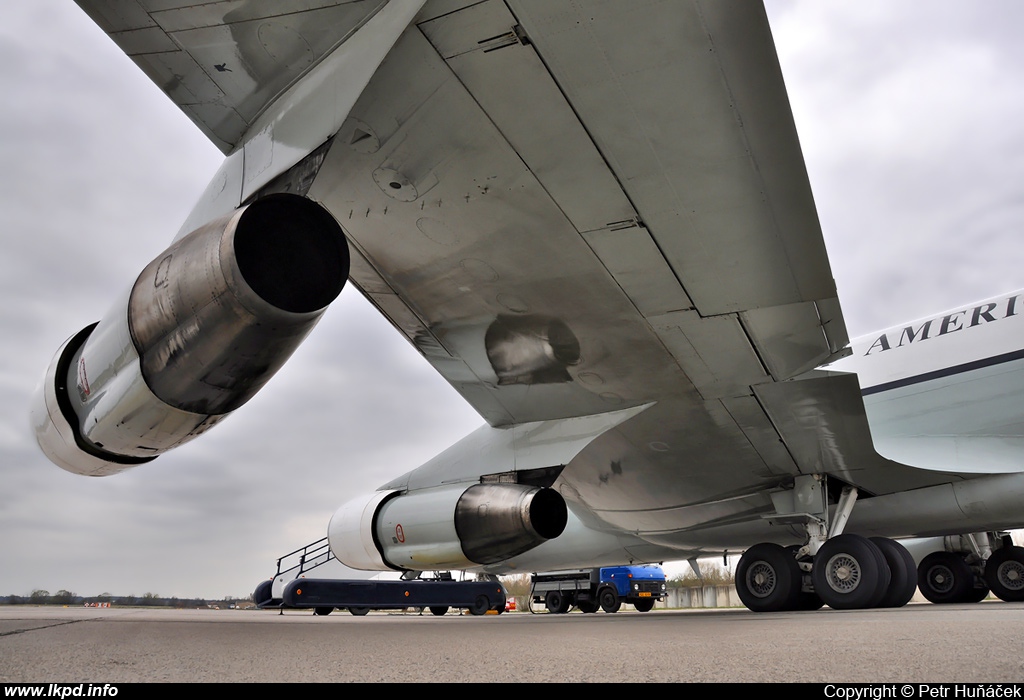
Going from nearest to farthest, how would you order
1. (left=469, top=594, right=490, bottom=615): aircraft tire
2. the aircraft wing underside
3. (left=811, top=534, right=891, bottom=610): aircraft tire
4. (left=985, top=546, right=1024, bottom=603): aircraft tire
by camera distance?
the aircraft wing underside, (left=811, top=534, right=891, bottom=610): aircraft tire, (left=985, top=546, right=1024, bottom=603): aircraft tire, (left=469, top=594, right=490, bottom=615): aircraft tire

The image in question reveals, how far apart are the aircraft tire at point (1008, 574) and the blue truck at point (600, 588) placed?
7660mm

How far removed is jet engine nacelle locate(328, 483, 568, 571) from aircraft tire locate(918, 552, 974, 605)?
690 centimetres

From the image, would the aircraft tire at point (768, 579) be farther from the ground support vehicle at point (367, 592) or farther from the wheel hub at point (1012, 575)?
the ground support vehicle at point (367, 592)

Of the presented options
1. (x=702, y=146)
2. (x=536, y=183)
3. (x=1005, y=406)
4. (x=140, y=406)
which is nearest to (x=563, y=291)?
(x=536, y=183)

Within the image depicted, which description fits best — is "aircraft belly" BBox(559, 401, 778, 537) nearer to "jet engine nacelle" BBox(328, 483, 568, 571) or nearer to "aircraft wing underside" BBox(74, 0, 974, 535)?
"aircraft wing underside" BBox(74, 0, 974, 535)

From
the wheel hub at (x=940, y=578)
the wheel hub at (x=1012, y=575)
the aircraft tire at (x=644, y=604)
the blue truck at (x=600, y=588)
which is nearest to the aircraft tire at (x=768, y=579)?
the wheel hub at (x=940, y=578)

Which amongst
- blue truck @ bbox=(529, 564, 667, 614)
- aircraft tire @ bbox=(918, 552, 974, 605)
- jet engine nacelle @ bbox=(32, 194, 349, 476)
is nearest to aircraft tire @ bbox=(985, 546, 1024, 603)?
aircraft tire @ bbox=(918, 552, 974, 605)

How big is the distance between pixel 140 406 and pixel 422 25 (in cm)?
245

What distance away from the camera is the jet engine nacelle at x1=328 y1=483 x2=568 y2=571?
18.1ft

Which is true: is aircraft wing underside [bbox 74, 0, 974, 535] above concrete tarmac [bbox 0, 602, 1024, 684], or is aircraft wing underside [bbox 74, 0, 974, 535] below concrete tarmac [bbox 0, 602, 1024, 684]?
above

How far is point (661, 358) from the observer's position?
17.5ft

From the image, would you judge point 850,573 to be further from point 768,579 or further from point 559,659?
point 559,659

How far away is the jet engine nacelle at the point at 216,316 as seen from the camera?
300 cm
